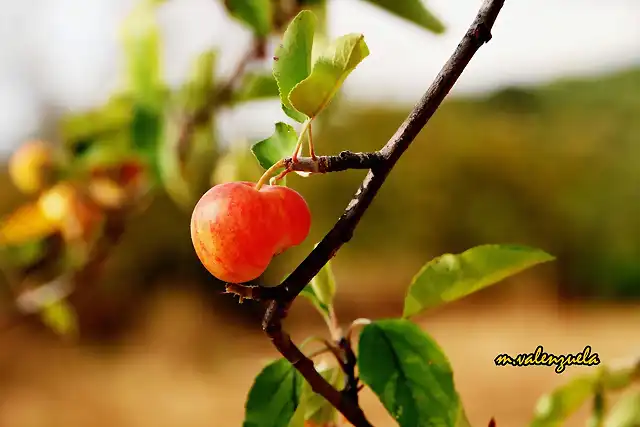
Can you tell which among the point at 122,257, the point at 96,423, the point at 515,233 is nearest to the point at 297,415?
the point at 96,423

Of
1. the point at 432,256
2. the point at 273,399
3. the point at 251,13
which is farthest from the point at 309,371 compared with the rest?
the point at 432,256

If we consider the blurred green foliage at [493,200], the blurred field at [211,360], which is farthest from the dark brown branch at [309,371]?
the blurred green foliage at [493,200]

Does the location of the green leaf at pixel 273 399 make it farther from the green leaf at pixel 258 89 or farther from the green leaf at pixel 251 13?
the green leaf at pixel 258 89

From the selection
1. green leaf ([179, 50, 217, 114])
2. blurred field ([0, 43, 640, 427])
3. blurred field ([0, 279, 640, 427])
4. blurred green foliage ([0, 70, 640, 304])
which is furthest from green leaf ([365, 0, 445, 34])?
blurred green foliage ([0, 70, 640, 304])

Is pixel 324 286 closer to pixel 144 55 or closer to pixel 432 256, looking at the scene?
pixel 144 55

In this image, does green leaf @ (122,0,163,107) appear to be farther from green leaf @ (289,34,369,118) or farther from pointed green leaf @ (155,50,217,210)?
green leaf @ (289,34,369,118)
